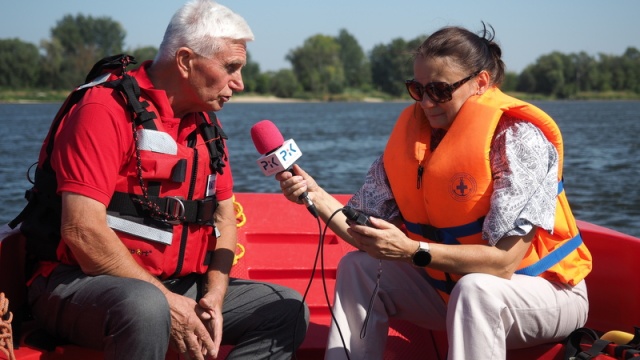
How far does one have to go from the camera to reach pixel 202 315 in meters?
2.65

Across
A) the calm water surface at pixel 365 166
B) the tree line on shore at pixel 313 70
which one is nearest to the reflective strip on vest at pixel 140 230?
the calm water surface at pixel 365 166

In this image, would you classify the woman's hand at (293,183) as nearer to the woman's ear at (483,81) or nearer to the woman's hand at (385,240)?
the woman's hand at (385,240)

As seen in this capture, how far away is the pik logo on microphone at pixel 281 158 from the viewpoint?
254cm

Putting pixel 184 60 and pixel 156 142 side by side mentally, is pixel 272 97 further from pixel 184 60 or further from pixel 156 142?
pixel 156 142

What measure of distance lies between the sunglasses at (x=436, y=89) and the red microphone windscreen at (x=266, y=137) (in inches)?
19.8

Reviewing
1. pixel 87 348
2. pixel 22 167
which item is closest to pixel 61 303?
pixel 87 348

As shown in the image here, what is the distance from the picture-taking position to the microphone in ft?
8.37

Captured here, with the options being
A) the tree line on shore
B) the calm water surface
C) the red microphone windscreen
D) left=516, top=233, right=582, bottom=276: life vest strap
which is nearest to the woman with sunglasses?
left=516, top=233, right=582, bottom=276: life vest strap

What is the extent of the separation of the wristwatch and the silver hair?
95 centimetres

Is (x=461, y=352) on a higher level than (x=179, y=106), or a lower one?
lower

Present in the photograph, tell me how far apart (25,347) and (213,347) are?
2.02 ft

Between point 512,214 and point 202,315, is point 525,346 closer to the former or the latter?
point 512,214

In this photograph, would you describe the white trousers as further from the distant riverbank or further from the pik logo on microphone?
the distant riverbank

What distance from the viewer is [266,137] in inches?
102
